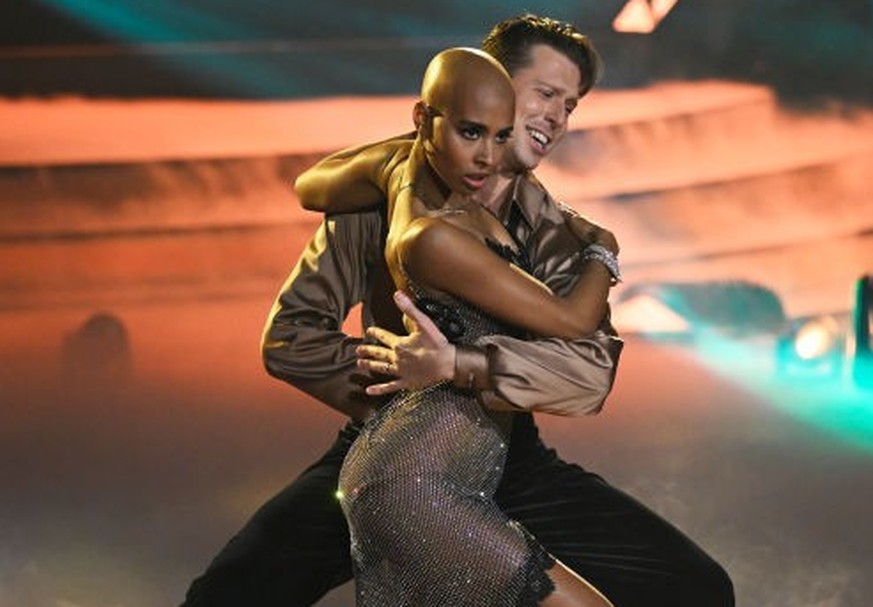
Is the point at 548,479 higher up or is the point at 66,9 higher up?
the point at 66,9

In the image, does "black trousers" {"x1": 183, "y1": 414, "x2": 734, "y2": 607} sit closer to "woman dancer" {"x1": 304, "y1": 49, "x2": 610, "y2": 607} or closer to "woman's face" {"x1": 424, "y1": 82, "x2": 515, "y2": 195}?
"woman dancer" {"x1": 304, "y1": 49, "x2": 610, "y2": 607}

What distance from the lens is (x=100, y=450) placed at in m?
4.46

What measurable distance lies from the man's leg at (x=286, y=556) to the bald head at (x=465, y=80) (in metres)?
0.71

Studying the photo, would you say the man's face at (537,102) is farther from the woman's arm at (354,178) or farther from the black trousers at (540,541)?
the black trousers at (540,541)

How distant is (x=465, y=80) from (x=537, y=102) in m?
0.39

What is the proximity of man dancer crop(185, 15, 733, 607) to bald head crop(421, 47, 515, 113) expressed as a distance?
0.34 m

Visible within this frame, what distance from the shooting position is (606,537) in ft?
10.4

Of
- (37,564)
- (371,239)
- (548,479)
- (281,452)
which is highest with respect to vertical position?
(371,239)

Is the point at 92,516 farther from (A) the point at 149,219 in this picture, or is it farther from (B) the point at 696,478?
(B) the point at 696,478

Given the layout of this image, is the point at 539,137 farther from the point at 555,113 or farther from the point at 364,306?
the point at 364,306

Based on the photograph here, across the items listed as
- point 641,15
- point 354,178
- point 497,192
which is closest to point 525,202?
point 497,192

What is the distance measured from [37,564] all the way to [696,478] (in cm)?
151

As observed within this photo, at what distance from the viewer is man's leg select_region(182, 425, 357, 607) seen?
123 inches

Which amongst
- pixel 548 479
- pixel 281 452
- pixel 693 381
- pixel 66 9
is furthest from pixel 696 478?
pixel 66 9
